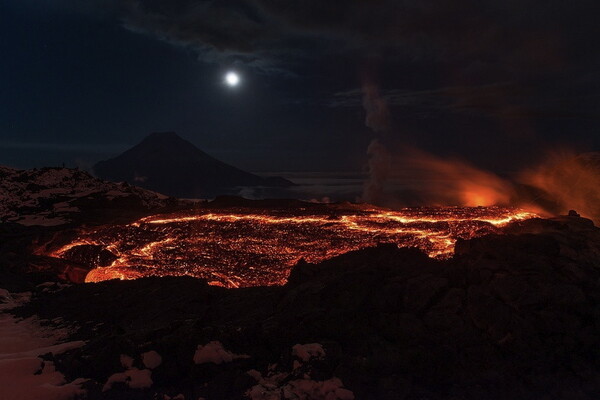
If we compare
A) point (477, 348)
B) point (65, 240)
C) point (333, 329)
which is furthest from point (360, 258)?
point (65, 240)

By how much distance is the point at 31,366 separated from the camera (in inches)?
282

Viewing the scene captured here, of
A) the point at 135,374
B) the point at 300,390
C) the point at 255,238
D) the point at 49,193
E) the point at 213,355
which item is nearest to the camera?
the point at 300,390

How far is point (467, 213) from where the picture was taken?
1892 cm

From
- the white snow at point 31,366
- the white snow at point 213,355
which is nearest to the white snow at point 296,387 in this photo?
the white snow at point 213,355

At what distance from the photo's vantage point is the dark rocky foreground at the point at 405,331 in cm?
647

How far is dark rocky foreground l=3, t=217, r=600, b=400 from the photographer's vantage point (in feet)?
21.2

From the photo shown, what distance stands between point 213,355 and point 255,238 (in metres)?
9.17

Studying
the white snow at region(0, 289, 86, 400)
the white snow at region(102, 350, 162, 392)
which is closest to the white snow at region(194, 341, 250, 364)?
the white snow at region(102, 350, 162, 392)

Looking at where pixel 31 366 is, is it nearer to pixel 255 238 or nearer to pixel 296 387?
pixel 296 387

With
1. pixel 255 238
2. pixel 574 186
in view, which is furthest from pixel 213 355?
pixel 574 186

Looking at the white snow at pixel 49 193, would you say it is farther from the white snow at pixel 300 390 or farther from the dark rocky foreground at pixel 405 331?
the white snow at pixel 300 390

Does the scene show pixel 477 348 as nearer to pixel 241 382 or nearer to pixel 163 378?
pixel 241 382

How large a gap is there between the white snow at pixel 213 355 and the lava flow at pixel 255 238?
5153 millimetres

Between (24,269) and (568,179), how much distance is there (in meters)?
28.6
